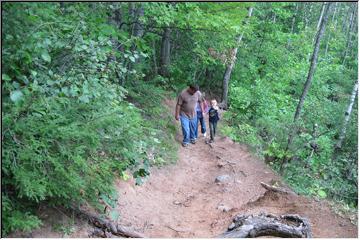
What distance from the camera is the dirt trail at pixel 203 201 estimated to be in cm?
597

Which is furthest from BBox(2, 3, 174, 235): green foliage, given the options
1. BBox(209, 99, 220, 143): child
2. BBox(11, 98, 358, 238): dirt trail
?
BBox(209, 99, 220, 143): child

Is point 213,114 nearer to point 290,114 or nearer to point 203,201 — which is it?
point 203,201

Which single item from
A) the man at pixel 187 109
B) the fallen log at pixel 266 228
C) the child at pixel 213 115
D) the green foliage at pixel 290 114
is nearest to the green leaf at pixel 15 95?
the fallen log at pixel 266 228

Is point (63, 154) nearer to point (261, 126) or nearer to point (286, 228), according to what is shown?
point (286, 228)

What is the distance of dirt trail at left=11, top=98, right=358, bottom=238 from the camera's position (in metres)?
5.97

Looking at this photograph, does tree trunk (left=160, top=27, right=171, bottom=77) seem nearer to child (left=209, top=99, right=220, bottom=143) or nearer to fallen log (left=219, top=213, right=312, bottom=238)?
child (left=209, top=99, right=220, bottom=143)

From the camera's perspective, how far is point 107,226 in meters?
5.14

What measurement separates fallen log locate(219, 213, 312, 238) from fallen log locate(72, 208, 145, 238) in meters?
1.31

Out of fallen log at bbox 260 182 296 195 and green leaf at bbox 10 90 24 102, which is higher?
green leaf at bbox 10 90 24 102

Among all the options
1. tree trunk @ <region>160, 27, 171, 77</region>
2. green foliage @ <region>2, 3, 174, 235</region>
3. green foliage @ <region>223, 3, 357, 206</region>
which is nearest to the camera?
green foliage @ <region>2, 3, 174, 235</region>

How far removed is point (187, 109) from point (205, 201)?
3335mm

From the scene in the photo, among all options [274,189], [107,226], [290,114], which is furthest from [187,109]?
[290,114]

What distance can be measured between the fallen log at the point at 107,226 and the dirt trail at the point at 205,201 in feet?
1.15

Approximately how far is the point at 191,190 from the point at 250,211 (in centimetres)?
186
